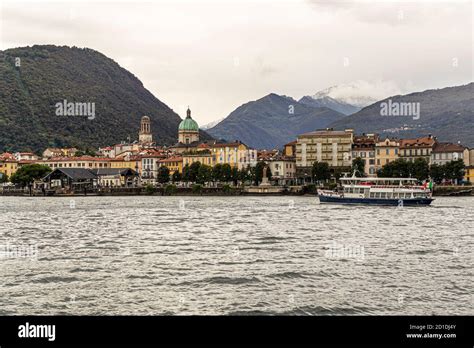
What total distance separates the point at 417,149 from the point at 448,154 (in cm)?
587

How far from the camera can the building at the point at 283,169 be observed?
128 metres

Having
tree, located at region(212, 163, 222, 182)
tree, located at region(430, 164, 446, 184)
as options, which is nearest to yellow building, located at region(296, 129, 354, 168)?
tree, located at region(212, 163, 222, 182)

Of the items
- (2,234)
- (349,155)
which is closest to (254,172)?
(349,155)

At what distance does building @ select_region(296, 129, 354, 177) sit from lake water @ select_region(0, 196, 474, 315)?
85.4 metres

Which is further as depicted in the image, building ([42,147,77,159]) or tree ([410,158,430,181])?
building ([42,147,77,159])

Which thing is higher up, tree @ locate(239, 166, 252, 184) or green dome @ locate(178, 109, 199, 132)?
green dome @ locate(178, 109, 199, 132)

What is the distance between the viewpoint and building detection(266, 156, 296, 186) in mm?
128000

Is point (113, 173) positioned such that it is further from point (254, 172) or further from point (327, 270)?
point (327, 270)

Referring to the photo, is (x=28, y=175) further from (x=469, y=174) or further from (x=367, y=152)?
(x=469, y=174)

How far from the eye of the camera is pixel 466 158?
4532 inches

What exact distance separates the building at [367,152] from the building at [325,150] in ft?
3.97

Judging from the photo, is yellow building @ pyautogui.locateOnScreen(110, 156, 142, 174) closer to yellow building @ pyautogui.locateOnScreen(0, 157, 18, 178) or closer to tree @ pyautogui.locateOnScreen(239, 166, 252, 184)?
yellow building @ pyautogui.locateOnScreen(0, 157, 18, 178)
